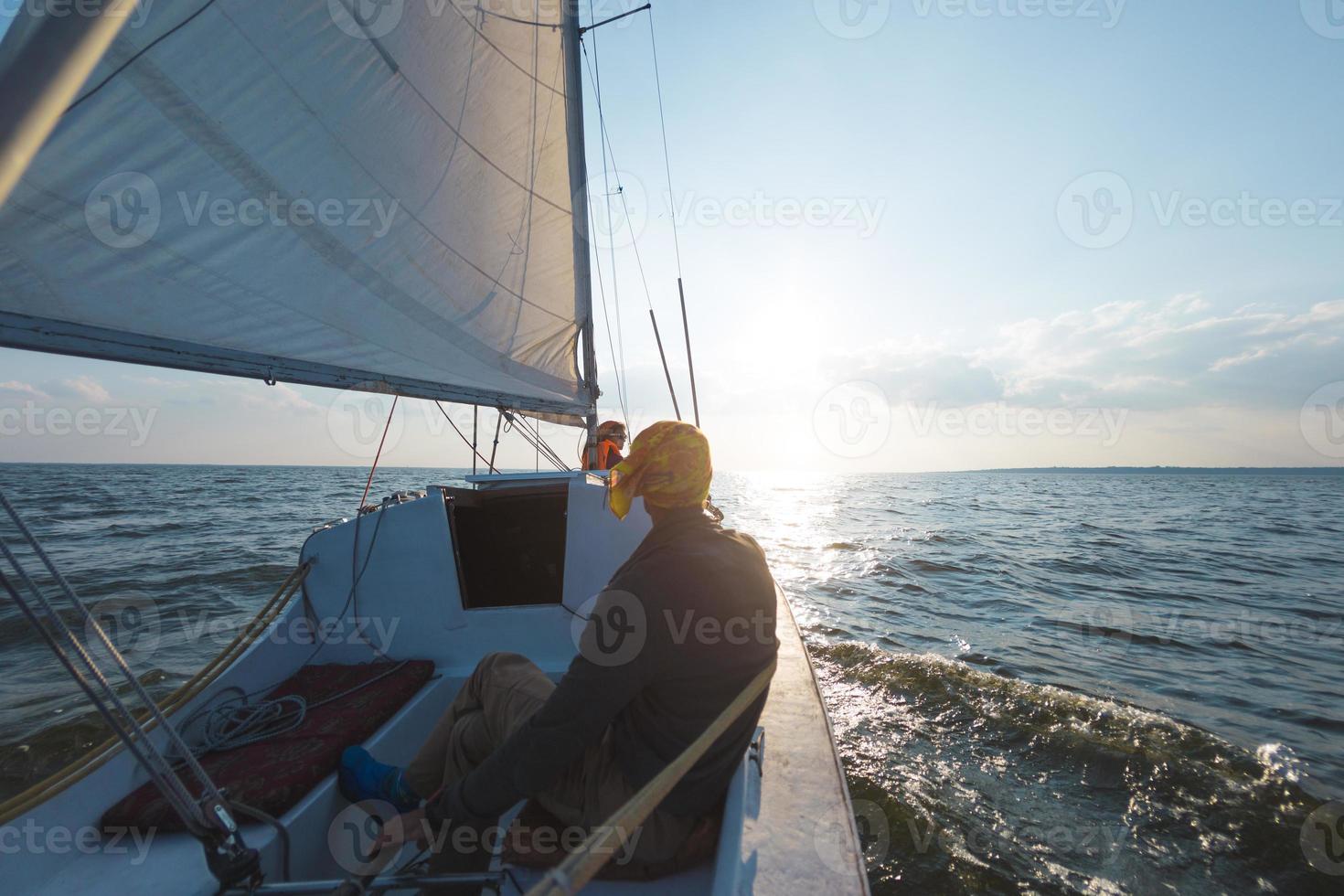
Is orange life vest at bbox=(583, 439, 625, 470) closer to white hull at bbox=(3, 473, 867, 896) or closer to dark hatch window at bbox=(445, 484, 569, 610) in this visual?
dark hatch window at bbox=(445, 484, 569, 610)

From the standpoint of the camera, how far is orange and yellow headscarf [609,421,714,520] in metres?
1.65

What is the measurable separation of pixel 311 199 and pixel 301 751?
2.54 metres

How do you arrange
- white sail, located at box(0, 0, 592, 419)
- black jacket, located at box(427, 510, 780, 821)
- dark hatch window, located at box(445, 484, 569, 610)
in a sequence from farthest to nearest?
1. dark hatch window, located at box(445, 484, 569, 610)
2. white sail, located at box(0, 0, 592, 419)
3. black jacket, located at box(427, 510, 780, 821)

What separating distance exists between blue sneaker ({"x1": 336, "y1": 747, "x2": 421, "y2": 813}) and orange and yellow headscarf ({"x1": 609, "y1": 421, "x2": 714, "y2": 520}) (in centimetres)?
135

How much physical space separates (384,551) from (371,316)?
1.43 m

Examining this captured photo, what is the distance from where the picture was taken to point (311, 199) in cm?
284

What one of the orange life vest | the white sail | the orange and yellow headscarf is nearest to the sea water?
the white sail

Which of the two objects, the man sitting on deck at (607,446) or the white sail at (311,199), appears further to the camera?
the man sitting on deck at (607,446)

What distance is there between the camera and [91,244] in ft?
6.17

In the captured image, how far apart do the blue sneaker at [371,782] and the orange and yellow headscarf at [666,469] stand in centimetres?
135

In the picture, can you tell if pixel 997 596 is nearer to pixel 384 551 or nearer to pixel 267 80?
pixel 384 551

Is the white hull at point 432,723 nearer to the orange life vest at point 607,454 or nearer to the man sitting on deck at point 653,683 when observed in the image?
the man sitting on deck at point 653,683

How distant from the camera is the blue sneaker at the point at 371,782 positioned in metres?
2.04

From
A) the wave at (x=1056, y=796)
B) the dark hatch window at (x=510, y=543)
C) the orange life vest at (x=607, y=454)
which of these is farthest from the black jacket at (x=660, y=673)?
the orange life vest at (x=607, y=454)
